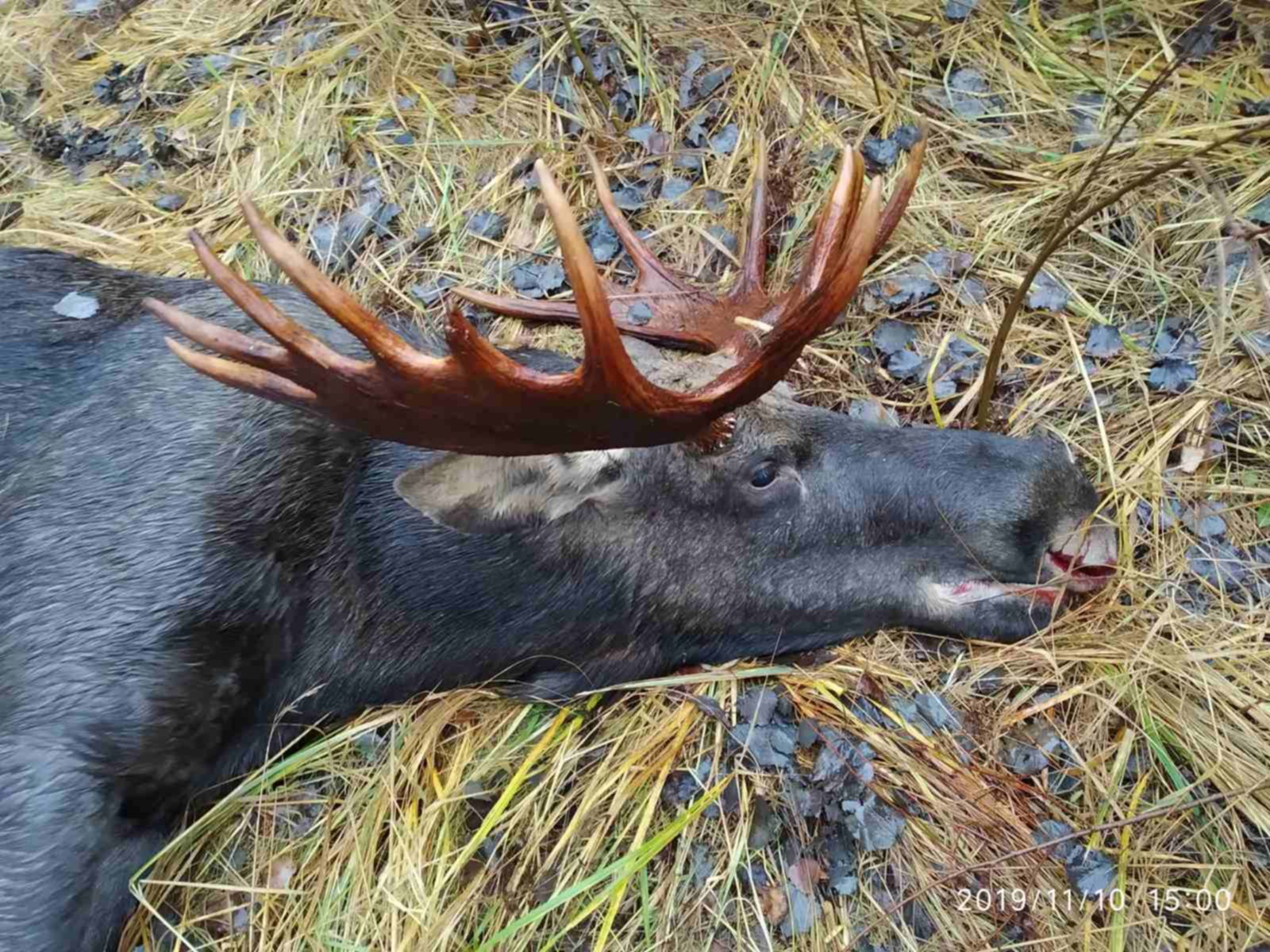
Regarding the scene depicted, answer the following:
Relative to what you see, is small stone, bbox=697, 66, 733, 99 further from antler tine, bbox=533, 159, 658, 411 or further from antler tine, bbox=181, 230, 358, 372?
antler tine, bbox=181, 230, 358, 372

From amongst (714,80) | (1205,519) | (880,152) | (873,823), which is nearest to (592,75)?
(714,80)

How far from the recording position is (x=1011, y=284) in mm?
4227

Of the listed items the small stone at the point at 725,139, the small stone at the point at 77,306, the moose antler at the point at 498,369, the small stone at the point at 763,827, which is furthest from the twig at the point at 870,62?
the small stone at the point at 77,306

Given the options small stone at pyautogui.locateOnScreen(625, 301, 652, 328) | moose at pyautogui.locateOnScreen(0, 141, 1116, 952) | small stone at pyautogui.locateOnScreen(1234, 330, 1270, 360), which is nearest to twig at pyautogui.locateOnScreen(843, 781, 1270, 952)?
moose at pyautogui.locateOnScreen(0, 141, 1116, 952)

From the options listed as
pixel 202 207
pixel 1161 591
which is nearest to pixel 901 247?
pixel 1161 591

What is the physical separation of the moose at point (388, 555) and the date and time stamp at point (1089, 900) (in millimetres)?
844

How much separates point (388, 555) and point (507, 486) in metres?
0.65

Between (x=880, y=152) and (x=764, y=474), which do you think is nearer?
(x=764, y=474)

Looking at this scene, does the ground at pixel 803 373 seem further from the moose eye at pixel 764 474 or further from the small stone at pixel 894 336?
the moose eye at pixel 764 474

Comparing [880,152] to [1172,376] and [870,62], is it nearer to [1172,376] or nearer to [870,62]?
[870,62]

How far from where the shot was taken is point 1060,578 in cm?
345

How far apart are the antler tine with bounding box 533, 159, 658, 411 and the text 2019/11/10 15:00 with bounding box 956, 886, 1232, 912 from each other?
1.80 m

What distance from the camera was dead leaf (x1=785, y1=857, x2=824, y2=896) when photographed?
319 centimetres

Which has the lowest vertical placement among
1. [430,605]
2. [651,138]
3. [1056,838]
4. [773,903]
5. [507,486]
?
[773,903]
